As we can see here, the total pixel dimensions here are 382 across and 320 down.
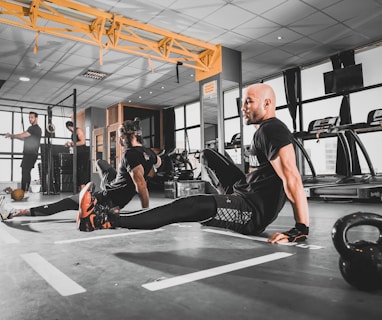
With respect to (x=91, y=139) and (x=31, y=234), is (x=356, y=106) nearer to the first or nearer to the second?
(x=31, y=234)

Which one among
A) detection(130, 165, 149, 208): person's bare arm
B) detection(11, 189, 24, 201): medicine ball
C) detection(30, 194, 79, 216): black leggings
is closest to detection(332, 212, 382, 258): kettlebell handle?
detection(130, 165, 149, 208): person's bare arm

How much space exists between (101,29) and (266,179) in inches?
180

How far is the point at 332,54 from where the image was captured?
7.27 meters

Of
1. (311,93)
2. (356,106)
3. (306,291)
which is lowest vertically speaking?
(306,291)

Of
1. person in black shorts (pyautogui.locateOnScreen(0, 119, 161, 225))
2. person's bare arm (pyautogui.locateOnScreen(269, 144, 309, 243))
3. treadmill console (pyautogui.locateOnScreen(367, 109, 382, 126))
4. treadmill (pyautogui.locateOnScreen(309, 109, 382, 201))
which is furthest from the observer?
treadmill console (pyautogui.locateOnScreen(367, 109, 382, 126))

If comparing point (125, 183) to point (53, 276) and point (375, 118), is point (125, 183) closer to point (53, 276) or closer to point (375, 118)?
point (53, 276)

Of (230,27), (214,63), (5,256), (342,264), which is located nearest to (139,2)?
(230,27)

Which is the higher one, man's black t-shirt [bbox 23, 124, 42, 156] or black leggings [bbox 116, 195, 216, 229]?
man's black t-shirt [bbox 23, 124, 42, 156]

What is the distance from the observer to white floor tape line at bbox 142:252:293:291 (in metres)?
1.32

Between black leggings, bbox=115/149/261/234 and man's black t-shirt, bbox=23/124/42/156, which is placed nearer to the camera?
black leggings, bbox=115/149/261/234

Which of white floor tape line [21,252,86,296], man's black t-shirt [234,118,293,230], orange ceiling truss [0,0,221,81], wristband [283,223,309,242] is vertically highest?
orange ceiling truss [0,0,221,81]

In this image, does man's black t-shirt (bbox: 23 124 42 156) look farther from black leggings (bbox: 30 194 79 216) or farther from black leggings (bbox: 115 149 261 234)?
black leggings (bbox: 115 149 261 234)

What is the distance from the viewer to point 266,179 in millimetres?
2055

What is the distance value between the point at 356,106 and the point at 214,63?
3.36 meters
